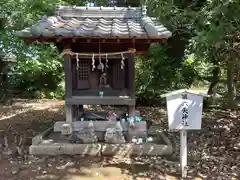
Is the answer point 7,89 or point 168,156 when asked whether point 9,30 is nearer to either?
point 7,89

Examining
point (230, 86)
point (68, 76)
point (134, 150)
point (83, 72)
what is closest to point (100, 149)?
point (134, 150)

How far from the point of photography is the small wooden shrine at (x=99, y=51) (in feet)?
18.6

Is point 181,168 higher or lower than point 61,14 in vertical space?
lower

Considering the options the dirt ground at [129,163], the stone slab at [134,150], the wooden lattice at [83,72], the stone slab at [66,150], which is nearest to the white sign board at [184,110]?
the dirt ground at [129,163]

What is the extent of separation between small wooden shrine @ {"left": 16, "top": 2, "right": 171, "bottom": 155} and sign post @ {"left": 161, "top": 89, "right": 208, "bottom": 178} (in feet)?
4.79

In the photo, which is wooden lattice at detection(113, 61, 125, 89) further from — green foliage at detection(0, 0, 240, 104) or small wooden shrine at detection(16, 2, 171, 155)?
green foliage at detection(0, 0, 240, 104)

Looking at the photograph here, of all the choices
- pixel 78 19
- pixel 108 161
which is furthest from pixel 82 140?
pixel 78 19

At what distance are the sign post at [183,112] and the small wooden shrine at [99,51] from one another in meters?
1.46

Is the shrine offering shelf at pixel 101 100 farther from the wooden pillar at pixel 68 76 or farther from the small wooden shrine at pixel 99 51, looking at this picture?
the wooden pillar at pixel 68 76

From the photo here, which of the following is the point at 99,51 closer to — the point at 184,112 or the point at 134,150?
the point at 134,150

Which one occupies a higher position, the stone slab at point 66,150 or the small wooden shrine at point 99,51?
the small wooden shrine at point 99,51

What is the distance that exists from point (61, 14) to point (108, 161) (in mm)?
3677

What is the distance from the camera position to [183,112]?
14.9 ft

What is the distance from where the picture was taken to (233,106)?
34.6 feet
